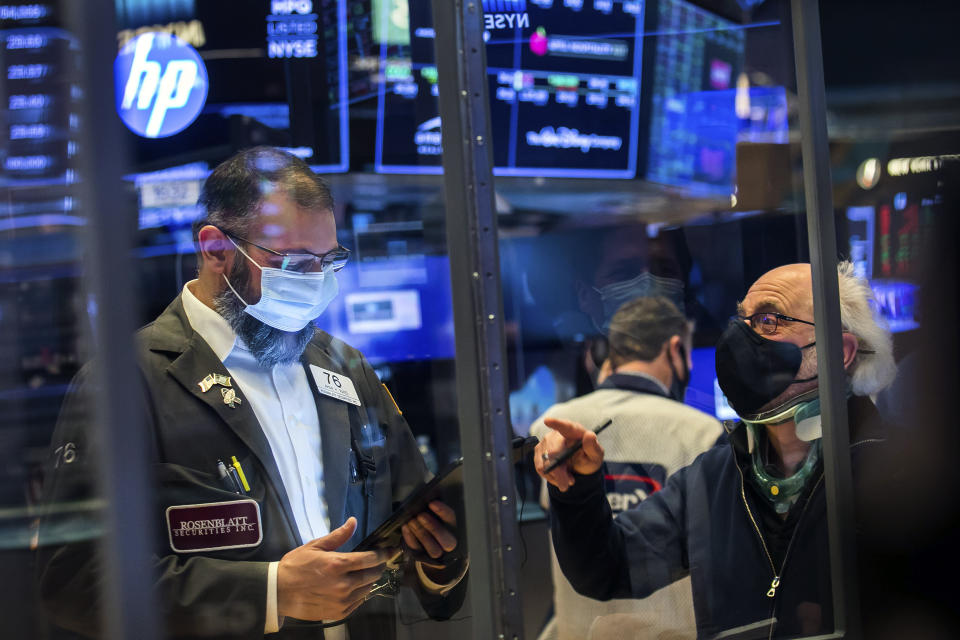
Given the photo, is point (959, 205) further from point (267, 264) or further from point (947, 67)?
point (267, 264)

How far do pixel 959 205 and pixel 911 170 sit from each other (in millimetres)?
217

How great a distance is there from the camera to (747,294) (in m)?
2.15

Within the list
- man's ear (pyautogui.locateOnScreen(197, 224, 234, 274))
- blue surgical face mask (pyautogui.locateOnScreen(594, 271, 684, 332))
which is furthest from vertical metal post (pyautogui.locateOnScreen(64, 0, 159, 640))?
blue surgical face mask (pyautogui.locateOnScreen(594, 271, 684, 332))

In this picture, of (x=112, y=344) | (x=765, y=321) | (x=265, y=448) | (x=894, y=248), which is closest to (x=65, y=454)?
(x=112, y=344)

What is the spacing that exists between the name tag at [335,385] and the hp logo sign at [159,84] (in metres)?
0.52

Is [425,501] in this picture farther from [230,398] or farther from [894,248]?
[894,248]

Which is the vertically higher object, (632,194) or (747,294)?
(632,194)

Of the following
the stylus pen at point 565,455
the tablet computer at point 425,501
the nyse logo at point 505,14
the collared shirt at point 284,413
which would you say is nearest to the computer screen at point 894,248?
the stylus pen at point 565,455

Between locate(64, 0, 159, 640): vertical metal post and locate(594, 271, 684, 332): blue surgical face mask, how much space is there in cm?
136

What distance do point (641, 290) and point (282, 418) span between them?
1162mm

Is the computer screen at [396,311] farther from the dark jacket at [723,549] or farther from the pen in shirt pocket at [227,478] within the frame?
the dark jacket at [723,549]

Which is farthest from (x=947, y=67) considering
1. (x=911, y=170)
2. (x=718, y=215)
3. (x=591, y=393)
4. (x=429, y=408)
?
(x=429, y=408)

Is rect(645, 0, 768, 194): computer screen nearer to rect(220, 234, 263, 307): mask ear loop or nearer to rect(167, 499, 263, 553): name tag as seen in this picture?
rect(220, 234, 263, 307): mask ear loop

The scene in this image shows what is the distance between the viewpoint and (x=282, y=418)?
1.63 m
